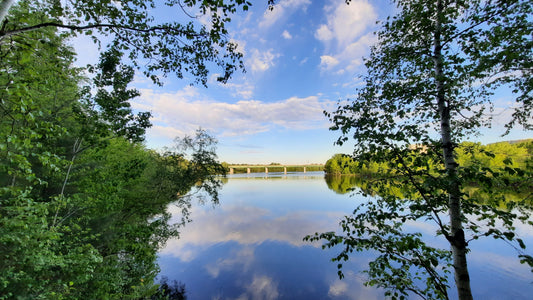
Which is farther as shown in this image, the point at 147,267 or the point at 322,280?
the point at 322,280

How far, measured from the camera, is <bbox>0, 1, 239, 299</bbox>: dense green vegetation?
2.63 m

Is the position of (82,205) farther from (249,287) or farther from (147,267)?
(249,287)

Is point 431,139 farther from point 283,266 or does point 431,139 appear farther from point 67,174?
point 283,266

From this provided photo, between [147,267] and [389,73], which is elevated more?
[389,73]

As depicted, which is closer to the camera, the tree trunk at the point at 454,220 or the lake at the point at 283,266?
the tree trunk at the point at 454,220

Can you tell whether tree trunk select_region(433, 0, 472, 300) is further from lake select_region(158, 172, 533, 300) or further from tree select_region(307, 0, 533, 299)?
lake select_region(158, 172, 533, 300)

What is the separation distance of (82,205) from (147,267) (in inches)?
222

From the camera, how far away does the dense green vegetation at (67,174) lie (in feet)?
8.62

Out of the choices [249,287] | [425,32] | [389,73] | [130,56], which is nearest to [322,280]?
[249,287]

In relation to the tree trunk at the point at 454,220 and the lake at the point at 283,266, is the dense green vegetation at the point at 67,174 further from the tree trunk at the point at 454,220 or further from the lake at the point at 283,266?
the tree trunk at the point at 454,220

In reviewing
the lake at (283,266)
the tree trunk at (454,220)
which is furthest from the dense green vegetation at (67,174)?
the tree trunk at (454,220)

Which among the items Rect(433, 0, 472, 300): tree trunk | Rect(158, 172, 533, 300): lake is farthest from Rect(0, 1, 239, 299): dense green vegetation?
Rect(433, 0, 472, 300): tree trunk

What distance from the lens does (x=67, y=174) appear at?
5930mm

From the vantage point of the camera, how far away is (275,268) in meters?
13.2
